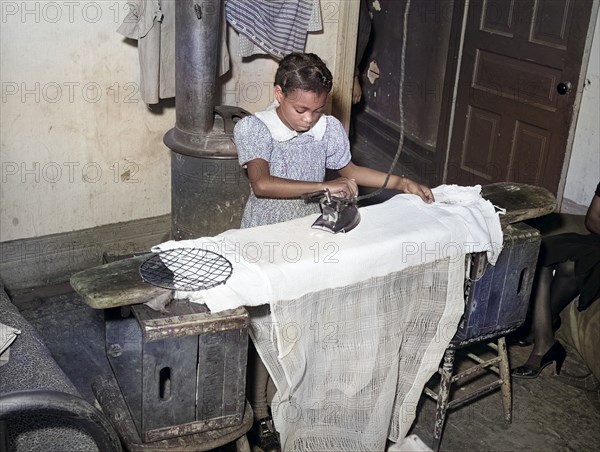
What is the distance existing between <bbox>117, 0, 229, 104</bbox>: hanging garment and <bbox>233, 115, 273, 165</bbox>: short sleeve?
159 centimetres

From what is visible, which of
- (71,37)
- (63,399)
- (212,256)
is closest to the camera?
(63,399)

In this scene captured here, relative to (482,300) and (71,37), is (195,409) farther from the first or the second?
(71,37)

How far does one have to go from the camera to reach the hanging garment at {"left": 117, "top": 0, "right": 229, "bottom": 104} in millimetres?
4441

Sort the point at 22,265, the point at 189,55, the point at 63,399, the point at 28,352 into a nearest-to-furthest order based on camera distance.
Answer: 1. the point at 63,399
2. the point at 28,352
3. the point at 189,55
4. the point at 22,265

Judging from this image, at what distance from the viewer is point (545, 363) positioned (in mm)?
4223

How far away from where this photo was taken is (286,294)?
8.72 ft

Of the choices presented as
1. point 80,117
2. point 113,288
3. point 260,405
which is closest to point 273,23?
point 80,117

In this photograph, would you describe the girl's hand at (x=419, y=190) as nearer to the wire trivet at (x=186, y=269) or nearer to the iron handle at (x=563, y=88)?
the wire trivet at (x=186, y=269)

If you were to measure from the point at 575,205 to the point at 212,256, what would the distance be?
3579 millimetres

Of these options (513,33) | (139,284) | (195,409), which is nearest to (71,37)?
(139,284)

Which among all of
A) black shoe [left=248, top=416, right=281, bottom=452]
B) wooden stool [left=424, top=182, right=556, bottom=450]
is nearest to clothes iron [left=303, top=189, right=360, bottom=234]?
wooden stool [left=424, top=182, right=556, bottom=450]

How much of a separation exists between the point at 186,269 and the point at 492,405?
2060 millimetres

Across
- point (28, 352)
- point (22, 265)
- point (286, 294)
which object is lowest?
point (22, 265)

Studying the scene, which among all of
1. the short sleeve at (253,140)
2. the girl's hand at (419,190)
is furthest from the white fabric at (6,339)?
the girl's hand at (419,190)
